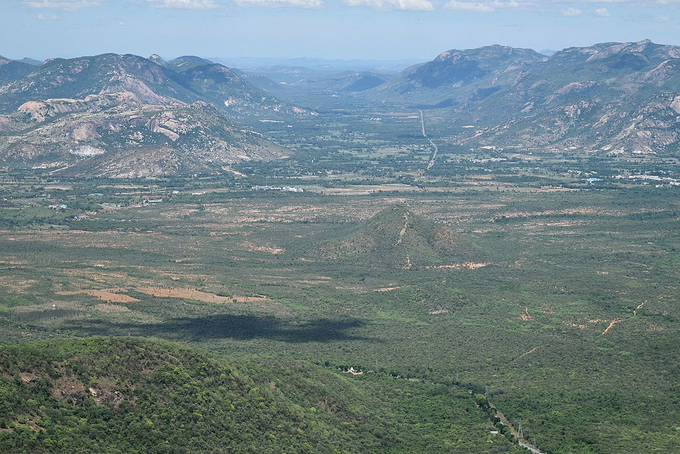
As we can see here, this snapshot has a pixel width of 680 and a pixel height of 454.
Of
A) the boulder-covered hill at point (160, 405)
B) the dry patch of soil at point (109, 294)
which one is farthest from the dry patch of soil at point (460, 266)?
the boulder-covered hill at point (160, 405)

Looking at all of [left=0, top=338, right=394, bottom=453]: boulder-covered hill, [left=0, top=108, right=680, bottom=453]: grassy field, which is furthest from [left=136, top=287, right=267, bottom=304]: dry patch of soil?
[left=0, top=338, right=394, bottom=453]: boulder-covered hill

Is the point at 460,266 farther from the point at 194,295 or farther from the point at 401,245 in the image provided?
the point at 194,295

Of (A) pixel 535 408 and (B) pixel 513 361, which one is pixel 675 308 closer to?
(B) pixel 513 361

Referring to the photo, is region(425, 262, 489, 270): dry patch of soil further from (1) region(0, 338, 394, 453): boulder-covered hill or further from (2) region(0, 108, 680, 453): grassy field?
(1) region(0, 338, 394, 453): boulder-covered hill

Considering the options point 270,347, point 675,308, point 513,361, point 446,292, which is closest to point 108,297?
point 270,347

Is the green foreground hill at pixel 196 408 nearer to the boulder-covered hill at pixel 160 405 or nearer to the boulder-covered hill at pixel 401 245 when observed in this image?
the boulder-covered hill at pixel 160 405
